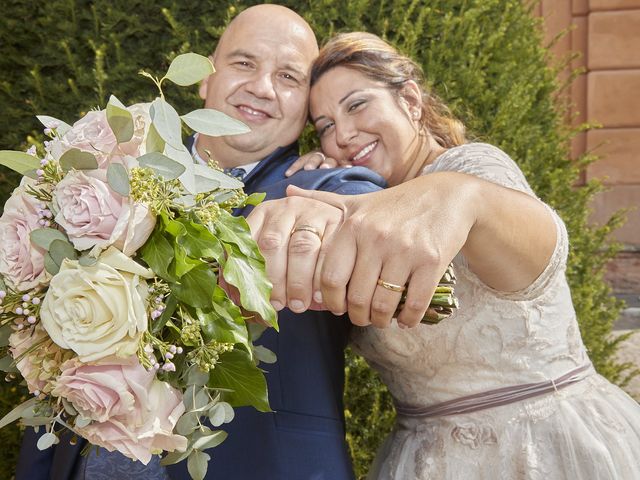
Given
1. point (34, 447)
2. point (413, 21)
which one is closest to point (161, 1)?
point (413, 21)

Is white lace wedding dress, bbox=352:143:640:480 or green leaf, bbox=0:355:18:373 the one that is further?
white lace wedding dress, bbox=352:143:640:480

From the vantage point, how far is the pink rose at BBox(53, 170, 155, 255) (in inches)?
47.4

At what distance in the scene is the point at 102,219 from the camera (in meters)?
1.21

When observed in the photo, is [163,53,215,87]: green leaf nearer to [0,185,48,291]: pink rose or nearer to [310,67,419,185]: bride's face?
[0,185,48,291]: pink rose

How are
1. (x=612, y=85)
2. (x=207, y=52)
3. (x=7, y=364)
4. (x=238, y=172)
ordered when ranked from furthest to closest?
1. (x=612, y=85)
2. (x=207, y=52)
3. (x=238, y=172)
4. (x=7, y=364)

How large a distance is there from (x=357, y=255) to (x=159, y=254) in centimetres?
30

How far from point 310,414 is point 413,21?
6.46 ft

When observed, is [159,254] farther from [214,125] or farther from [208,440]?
[208,440]

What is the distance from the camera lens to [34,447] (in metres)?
2.10

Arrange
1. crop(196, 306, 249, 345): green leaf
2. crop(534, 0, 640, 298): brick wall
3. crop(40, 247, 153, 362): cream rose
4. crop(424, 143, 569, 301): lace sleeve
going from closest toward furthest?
crop(40, 247, 153, 362): cream rose < crop(196, 306, 249, 345): green leaf < crop(424, 143, 569, 301): lace sleeve < crop(534, 0, 640, 298): brick wall

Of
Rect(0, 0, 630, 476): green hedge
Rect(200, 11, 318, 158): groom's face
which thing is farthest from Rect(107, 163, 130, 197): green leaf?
Rect(0, 0, 630, 476): green hedge

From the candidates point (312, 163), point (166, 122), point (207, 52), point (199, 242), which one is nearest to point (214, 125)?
point (166, 122)

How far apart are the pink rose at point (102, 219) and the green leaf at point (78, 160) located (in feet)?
0.08

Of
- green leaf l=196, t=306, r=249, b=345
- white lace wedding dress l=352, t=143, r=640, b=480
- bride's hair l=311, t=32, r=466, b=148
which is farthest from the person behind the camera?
bride's hair l=311, t=32, r=466, b=148
